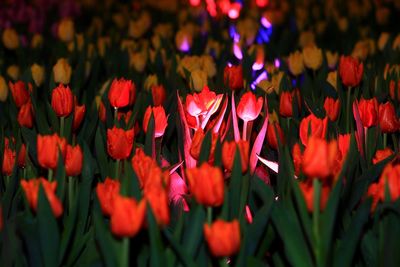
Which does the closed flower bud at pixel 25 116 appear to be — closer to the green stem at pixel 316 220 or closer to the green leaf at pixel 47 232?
the green leaf at pixel 47 232

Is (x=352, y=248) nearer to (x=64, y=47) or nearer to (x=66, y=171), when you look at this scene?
(x=66, y=171)

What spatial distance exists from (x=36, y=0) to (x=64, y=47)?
3.23ft

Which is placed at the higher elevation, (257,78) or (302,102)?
(257,78)

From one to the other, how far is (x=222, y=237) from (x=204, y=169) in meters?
0.12

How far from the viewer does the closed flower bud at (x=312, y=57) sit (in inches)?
103

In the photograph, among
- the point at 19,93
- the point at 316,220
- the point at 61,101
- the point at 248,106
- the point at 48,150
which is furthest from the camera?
the point at 19,93

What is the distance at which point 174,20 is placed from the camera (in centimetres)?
406

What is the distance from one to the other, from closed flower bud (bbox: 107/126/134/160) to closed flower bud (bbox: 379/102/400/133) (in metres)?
0.63

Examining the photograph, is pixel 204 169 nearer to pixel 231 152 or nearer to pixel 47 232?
pixel 231 152

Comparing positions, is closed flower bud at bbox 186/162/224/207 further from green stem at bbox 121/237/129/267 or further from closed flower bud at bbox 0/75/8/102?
closed flower bud at bbox 0/75/8/102

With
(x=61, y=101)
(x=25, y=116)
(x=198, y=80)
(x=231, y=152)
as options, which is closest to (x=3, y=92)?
(x=25, y=116)

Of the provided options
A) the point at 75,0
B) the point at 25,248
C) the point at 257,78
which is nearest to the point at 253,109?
the point at 25,248

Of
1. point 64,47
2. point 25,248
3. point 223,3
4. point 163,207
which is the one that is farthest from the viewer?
point 223,3

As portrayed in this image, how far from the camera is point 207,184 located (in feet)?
4.19
